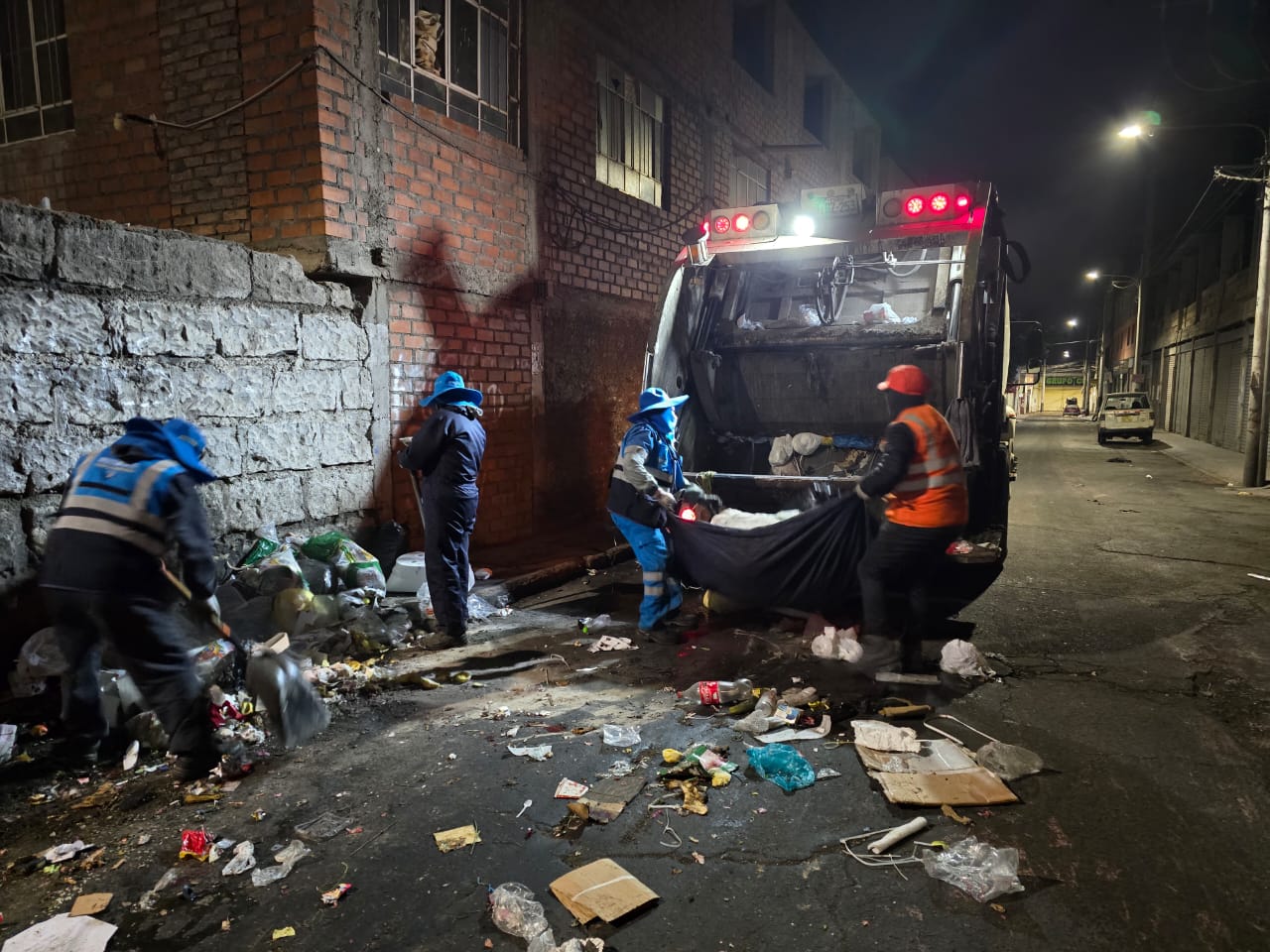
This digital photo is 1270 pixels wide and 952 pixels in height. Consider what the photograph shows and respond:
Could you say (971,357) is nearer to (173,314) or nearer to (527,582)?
(527,582)

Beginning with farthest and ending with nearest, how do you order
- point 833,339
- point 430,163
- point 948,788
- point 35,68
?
point 35,68, point 430,163, point 833,339, point 948,788

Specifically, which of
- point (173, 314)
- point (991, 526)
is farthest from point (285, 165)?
point (991, 526)

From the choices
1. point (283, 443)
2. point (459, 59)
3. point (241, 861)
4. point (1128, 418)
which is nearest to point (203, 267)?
point (283, 443)

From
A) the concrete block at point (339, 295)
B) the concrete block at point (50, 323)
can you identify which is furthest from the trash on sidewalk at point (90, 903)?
the concrete block at point (339, 295)

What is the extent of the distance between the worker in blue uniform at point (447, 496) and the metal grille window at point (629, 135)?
Result: 15.1 feet

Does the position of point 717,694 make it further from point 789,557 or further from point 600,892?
point 600,892

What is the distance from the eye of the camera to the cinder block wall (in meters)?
3.62

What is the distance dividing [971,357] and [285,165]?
485cm

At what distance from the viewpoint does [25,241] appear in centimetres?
359

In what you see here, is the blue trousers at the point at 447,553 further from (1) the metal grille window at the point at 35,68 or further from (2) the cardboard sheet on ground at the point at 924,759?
(1) the metal grille window at the point at 35,68

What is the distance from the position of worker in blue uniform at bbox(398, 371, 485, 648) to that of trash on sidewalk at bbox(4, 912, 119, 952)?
2.45 m

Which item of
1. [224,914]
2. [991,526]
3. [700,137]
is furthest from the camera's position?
[700,137]

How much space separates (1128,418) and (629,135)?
18.6 m

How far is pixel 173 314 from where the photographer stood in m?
4.21
